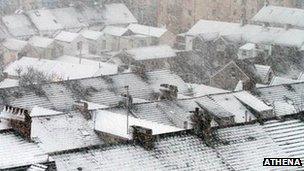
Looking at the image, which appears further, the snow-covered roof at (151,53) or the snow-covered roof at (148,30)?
the snow-covered roof at (148,30)

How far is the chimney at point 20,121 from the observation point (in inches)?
985

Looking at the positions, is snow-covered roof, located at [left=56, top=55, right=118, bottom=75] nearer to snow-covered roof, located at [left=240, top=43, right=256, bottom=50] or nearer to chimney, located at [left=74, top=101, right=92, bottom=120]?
snow-covered roof, located at [left=240, top=43, right=256, bottom=50]

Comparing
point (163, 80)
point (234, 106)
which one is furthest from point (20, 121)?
point (163, 80)

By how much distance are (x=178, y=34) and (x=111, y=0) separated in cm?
1642

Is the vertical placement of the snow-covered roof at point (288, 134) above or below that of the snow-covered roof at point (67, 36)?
above

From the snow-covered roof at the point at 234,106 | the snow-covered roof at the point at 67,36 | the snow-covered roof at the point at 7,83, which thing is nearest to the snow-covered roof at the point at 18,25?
the snow-covered roof at the point at 67,36

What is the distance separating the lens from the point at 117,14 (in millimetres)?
98312

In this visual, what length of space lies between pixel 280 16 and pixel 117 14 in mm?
23619

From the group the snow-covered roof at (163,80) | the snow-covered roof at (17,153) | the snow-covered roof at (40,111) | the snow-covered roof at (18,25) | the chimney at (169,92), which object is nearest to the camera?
the snow-covered roof at (17,153)

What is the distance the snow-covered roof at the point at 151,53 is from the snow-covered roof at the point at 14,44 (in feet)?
44.9

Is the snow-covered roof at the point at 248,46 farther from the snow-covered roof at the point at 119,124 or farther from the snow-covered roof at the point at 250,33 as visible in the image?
the snow-covered roof at the point at 119,124

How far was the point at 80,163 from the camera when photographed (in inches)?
985

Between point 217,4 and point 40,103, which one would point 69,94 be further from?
point 217,4

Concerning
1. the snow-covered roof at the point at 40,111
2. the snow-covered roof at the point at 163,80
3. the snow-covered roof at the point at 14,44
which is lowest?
the snow-covered roof at the point at 14,44
